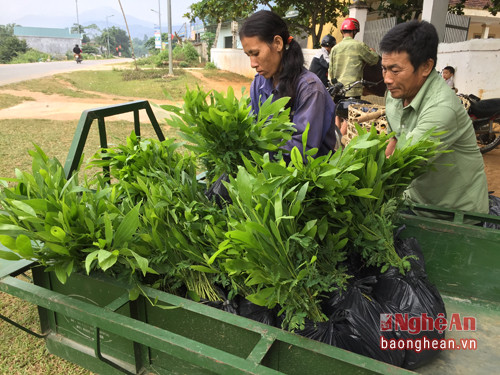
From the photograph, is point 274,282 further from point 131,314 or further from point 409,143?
point 409,143

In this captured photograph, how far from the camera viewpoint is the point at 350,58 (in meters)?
5.06

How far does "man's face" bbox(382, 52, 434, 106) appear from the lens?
1812mm

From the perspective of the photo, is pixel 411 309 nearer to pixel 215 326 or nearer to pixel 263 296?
pixel 263 296

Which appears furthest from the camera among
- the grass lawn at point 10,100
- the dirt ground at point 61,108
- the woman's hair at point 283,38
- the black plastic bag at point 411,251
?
the grass lawn at point 10,100

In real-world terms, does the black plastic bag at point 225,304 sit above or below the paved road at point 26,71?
below

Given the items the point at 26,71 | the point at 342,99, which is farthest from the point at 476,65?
the point at 26,71

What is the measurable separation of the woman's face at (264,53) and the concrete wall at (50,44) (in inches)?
2715

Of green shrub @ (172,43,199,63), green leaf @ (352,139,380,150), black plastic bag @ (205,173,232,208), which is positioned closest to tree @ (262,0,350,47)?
black plastic bag @ (205,173,232,208)

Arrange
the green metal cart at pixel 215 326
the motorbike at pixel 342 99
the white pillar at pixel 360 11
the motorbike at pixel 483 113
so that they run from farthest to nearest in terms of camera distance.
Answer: the white pillar at pixel 360 11 < the motorbike at pixel 483 113 < the motorbike at pixel 342 99 < the green metal cart at pixel 215 326

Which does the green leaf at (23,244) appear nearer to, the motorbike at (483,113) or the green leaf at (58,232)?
the green leaf at (58,232)

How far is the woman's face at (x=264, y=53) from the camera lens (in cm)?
198

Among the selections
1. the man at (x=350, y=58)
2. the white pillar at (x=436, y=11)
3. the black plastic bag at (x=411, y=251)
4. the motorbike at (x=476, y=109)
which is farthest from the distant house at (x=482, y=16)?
the black plastic bag at (x=411, y=251)

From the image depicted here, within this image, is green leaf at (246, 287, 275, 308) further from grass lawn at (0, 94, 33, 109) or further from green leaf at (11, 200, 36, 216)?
grass lawn at (0, 94, 33, 109)

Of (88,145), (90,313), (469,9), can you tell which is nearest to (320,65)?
(88,145)
